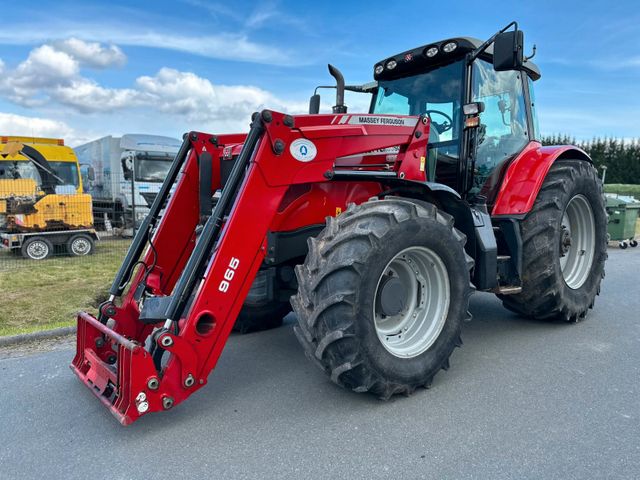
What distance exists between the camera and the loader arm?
2805 mm

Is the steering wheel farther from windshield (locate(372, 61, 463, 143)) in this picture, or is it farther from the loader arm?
the loader arm

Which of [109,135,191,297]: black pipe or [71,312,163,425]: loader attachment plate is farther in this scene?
[109,135,191,297]: black pipe

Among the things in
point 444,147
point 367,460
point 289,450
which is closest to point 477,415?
point 367,460

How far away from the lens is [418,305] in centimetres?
366

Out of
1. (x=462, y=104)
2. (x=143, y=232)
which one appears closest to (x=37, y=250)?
(x=143, y=232)

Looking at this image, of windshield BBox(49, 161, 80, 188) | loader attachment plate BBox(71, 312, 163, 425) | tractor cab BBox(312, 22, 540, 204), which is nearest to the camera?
loader attachment plate BBox(71, 312, 163, 425)

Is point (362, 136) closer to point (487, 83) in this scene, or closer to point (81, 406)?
point (487, 83)

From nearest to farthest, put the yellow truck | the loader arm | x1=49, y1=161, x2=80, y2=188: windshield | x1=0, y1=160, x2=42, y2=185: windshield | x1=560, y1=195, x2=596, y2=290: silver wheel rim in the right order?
the loader arm → x1=560, y1=195, x2=596, y2=290: silver wheel rim → the yellow truck → x1=0, y1=160, x2=42, y2=185: windshield → x1=49, y1=161, x2=80, y2=188: windshield

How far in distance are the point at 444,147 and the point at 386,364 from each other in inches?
92.3

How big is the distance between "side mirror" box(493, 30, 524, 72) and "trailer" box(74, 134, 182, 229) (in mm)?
11911

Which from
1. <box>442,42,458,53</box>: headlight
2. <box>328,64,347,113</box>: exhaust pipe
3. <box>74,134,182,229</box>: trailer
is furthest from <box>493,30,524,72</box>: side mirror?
<box>74,134,182,229</box>: trailer

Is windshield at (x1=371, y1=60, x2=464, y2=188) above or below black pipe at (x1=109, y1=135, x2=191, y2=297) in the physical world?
above

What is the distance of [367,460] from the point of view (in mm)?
2613

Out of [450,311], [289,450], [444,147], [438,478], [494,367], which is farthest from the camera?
[444,147]
